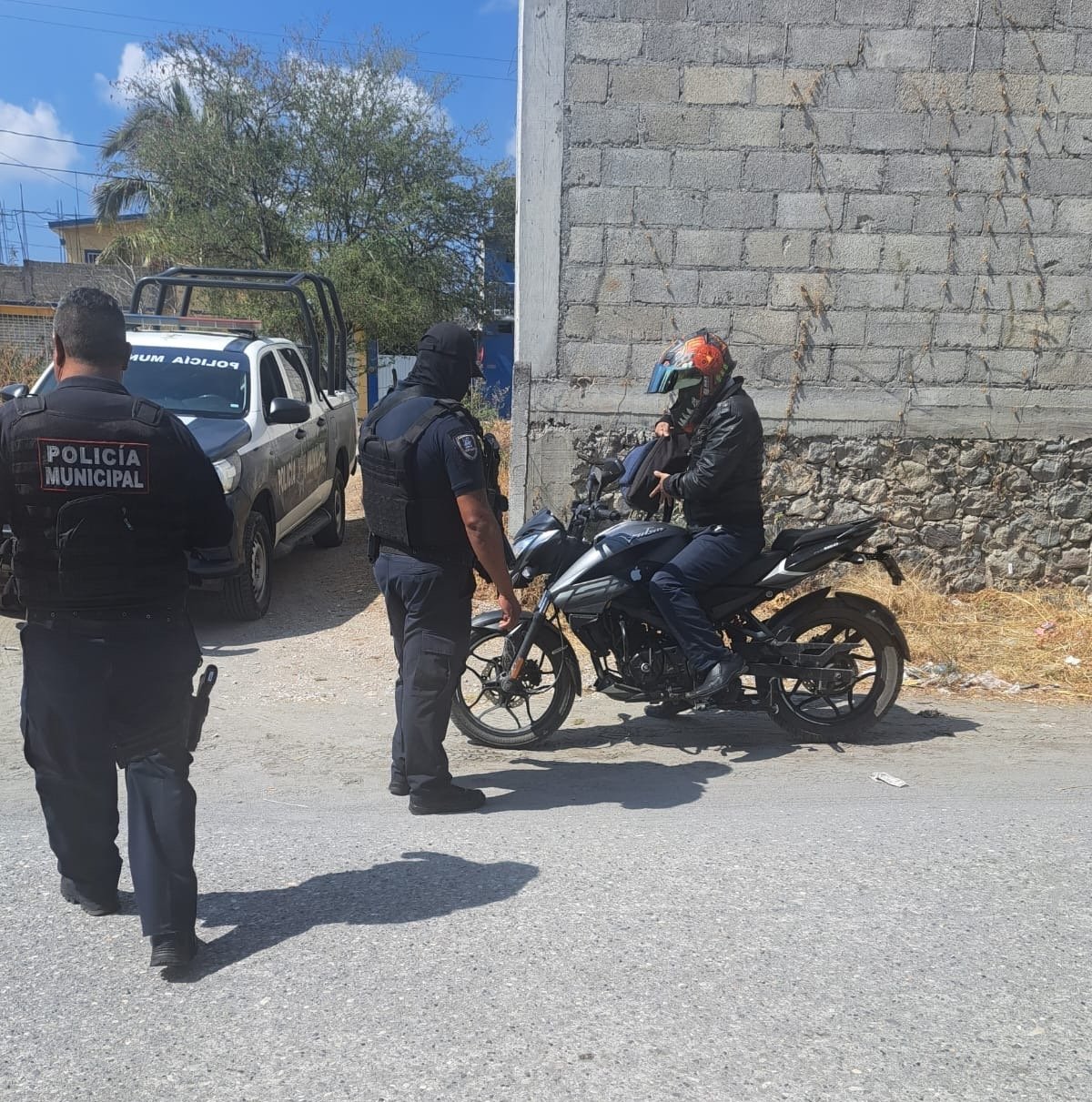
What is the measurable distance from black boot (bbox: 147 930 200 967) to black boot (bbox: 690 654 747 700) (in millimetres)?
2632

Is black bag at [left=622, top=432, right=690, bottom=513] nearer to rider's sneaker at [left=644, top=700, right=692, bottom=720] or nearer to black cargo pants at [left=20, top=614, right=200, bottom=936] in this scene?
rider's sneaker at [left=644, top=700, right=692, bottom=720]

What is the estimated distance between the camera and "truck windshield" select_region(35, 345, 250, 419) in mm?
7898

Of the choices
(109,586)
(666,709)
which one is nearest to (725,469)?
(666,709)

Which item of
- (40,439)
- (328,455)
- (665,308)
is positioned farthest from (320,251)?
(40,439)

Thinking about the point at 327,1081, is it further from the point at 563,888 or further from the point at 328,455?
the point at 328,455

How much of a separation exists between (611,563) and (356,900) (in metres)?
2.03

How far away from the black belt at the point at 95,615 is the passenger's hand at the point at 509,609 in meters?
1.57

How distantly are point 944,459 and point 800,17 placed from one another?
3.24m

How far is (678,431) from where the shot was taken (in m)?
5.30

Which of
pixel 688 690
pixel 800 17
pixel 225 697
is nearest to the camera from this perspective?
pixel 688 690

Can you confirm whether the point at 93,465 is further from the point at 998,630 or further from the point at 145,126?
the point at 145,126

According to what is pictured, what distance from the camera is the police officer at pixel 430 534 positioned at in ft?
13.2

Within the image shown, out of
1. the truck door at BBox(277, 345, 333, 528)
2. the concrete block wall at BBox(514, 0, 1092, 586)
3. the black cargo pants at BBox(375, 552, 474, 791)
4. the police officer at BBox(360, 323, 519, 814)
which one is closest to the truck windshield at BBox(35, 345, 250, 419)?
the truck door at BBox(277, 345, 333, 528)

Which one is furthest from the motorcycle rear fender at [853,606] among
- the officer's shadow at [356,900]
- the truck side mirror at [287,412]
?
the truck side mirror at [287,412]
